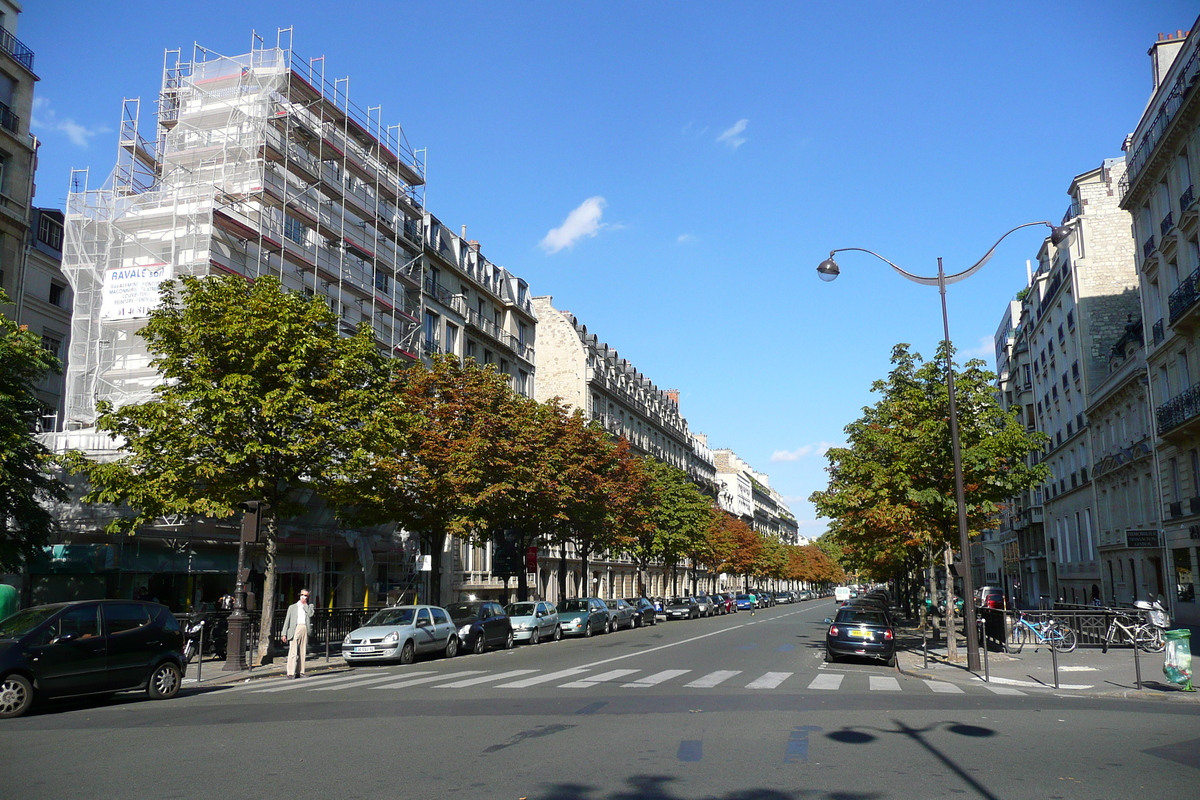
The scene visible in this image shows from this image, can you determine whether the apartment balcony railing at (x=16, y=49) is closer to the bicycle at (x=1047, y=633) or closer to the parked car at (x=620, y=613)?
the parked car at (x=620, y=613)

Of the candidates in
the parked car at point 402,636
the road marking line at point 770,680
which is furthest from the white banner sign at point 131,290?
the road marking line at point 770,680

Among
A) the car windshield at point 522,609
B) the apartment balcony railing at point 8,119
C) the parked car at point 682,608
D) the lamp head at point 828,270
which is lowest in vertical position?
the parked car at point 682,608

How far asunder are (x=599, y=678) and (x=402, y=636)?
264 inches

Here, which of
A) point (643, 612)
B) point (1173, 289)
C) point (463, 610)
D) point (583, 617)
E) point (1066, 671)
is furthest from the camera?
point (643, 612)

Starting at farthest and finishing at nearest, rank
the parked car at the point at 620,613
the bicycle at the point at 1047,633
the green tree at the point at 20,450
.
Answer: the parked car at the point at 620,613, the bicycle at the point at 1047,633, the green tree at the point at 20,450

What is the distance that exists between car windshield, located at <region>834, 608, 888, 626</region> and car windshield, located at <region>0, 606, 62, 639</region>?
1662cm

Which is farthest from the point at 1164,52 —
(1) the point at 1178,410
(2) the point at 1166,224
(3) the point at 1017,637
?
(3) the point at 1017,637

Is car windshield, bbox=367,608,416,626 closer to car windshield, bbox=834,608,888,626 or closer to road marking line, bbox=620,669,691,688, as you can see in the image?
road marking line, bbox=620,669,691,688

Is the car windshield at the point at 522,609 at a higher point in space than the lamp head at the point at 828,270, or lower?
lower

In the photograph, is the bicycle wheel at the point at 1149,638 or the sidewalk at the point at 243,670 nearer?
the sidewalk at the point at 243,670

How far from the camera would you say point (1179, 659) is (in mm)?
14680

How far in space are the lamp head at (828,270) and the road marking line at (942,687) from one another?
8.92 meters

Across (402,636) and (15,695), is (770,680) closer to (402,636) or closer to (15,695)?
(402,636)

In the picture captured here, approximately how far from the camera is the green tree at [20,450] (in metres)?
20.0
